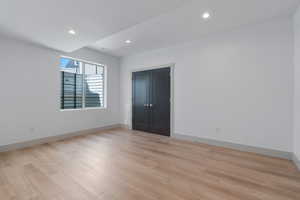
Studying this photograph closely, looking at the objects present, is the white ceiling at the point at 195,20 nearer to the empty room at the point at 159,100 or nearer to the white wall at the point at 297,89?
the empty room at the point at 159,100

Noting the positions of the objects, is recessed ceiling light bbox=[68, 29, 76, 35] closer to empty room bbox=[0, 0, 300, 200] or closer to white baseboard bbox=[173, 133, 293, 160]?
empty room bbox=[0, 0, 300, 200]

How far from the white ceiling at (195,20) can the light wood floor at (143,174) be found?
2893mm

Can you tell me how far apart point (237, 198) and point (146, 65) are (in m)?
4.27

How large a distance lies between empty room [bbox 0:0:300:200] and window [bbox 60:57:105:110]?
3 cm

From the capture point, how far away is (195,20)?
2953mm

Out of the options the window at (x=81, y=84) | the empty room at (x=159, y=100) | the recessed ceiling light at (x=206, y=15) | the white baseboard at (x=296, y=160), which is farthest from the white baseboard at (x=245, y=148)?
the window at (x=81, y=84)

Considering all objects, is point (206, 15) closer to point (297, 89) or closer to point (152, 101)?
point (297, 89)

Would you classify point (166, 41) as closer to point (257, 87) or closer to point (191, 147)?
point (257, 87)

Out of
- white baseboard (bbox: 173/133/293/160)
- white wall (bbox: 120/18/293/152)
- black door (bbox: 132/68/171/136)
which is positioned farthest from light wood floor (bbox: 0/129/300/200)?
black door (bbox: 132/68/171/136)

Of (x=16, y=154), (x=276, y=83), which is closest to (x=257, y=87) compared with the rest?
(x=276, y=83)

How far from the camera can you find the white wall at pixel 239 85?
286 cm

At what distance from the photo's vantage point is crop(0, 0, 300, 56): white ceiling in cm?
203

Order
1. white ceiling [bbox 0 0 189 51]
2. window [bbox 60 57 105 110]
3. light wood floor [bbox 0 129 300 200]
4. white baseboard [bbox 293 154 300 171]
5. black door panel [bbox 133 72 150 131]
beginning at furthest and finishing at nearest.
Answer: black door panel [bbox 133 72 150 131] < window [bbox 60 57 105 110] < white baseboard [bbox 293 154 300 171] < white ceiling [bbox 0 0 189 51] < light wood floor [bbox 0 129 300 200]

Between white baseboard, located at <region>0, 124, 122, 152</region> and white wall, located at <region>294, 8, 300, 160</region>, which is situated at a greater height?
white wall, located at <region>294, 8, 300, 160</region>
